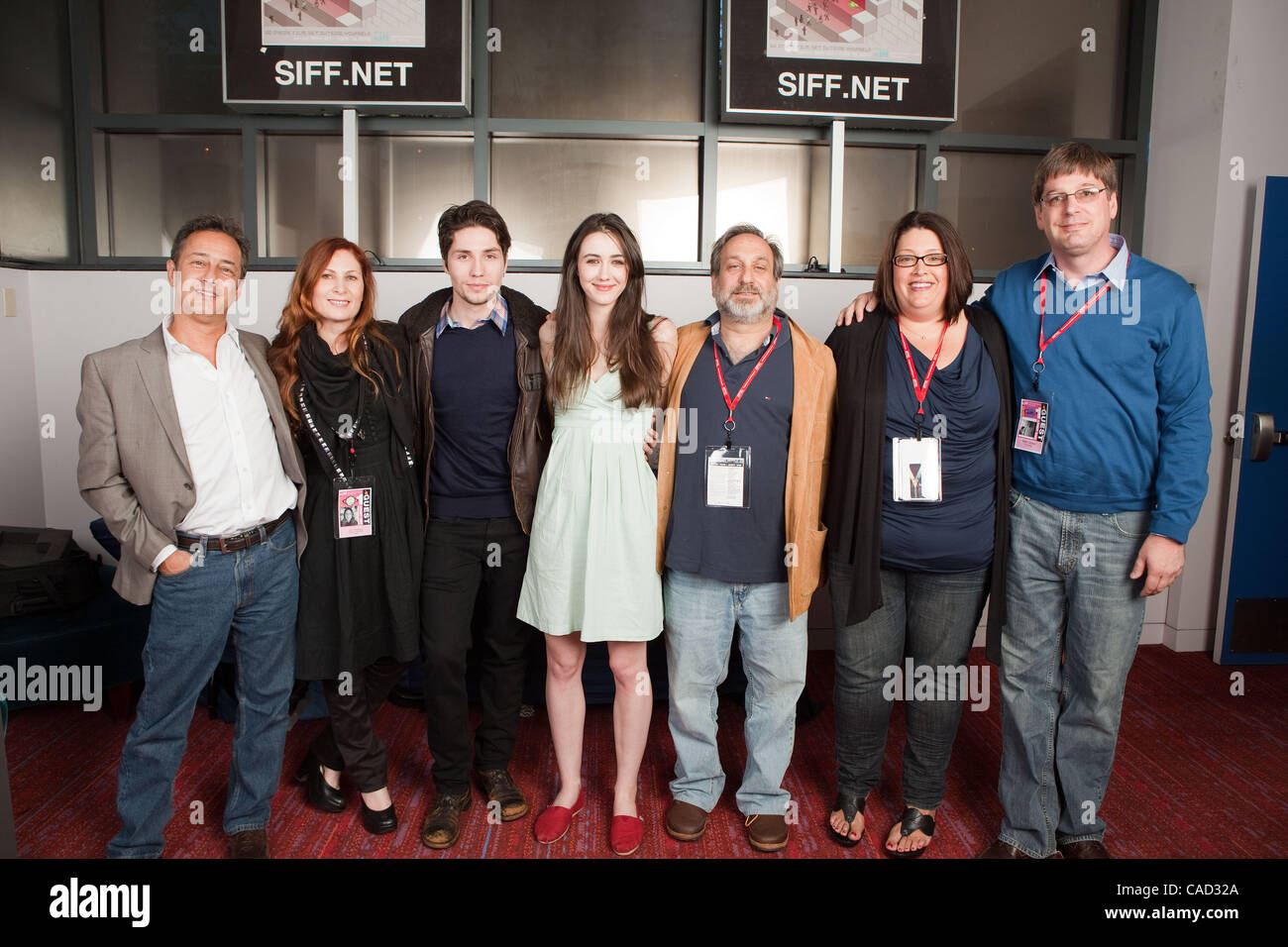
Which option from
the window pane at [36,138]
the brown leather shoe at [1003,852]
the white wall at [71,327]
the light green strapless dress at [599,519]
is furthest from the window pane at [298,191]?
the brown leather shoe at [1003,852]

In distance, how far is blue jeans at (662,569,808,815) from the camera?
245 centimetres

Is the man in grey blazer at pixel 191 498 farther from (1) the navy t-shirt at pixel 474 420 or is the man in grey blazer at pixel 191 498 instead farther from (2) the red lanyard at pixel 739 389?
(2) the red lanyard at pixel 739 389

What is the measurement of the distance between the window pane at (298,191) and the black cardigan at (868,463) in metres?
3.01

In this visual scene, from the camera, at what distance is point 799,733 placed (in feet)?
10.9

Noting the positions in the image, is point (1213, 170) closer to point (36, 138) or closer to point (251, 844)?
point (251, 844)

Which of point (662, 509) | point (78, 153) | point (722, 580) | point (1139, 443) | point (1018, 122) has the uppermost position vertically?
point (1018, 122)

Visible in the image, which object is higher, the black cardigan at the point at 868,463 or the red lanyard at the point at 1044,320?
the red lanyard at the point at 1044,320

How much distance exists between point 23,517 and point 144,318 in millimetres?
1083

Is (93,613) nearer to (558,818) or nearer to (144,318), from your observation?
(144,318)

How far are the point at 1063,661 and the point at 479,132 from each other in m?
3.39

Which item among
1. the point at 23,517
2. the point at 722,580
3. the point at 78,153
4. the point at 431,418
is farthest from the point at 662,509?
the point at 78,153

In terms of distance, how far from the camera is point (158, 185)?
13.9 ft

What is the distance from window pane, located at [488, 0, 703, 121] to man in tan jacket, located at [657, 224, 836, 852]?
2.16 metres

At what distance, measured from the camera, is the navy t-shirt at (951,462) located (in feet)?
7.51
